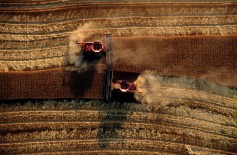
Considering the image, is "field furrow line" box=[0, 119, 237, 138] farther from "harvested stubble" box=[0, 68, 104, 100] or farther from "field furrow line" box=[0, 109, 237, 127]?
"harvested stubble" box=[0, 68, 104, 100]

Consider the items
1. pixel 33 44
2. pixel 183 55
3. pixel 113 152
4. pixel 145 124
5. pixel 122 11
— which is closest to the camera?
pixel 113 152

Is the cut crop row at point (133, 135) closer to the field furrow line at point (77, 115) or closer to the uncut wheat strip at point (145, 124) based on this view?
the uncut wheat strip at point (145, 124)

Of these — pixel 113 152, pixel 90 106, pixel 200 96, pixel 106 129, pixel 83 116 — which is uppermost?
pixel 200 96

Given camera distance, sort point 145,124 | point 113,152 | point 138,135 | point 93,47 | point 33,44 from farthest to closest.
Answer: point 33,44 < point 145,124 < point 138,135 < point 113,152 < point 93,47

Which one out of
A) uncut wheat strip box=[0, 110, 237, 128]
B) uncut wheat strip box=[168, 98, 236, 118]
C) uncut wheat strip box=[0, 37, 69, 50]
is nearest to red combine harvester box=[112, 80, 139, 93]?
uncut wheat strip box=[0, 110, 237, 128]

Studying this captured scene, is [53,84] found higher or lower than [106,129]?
higher

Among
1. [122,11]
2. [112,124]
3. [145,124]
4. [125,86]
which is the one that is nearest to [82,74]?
[125,86]

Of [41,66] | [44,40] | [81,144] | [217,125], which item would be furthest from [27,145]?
[217,125]

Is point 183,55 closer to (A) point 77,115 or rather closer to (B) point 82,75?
(B) point 82,75
